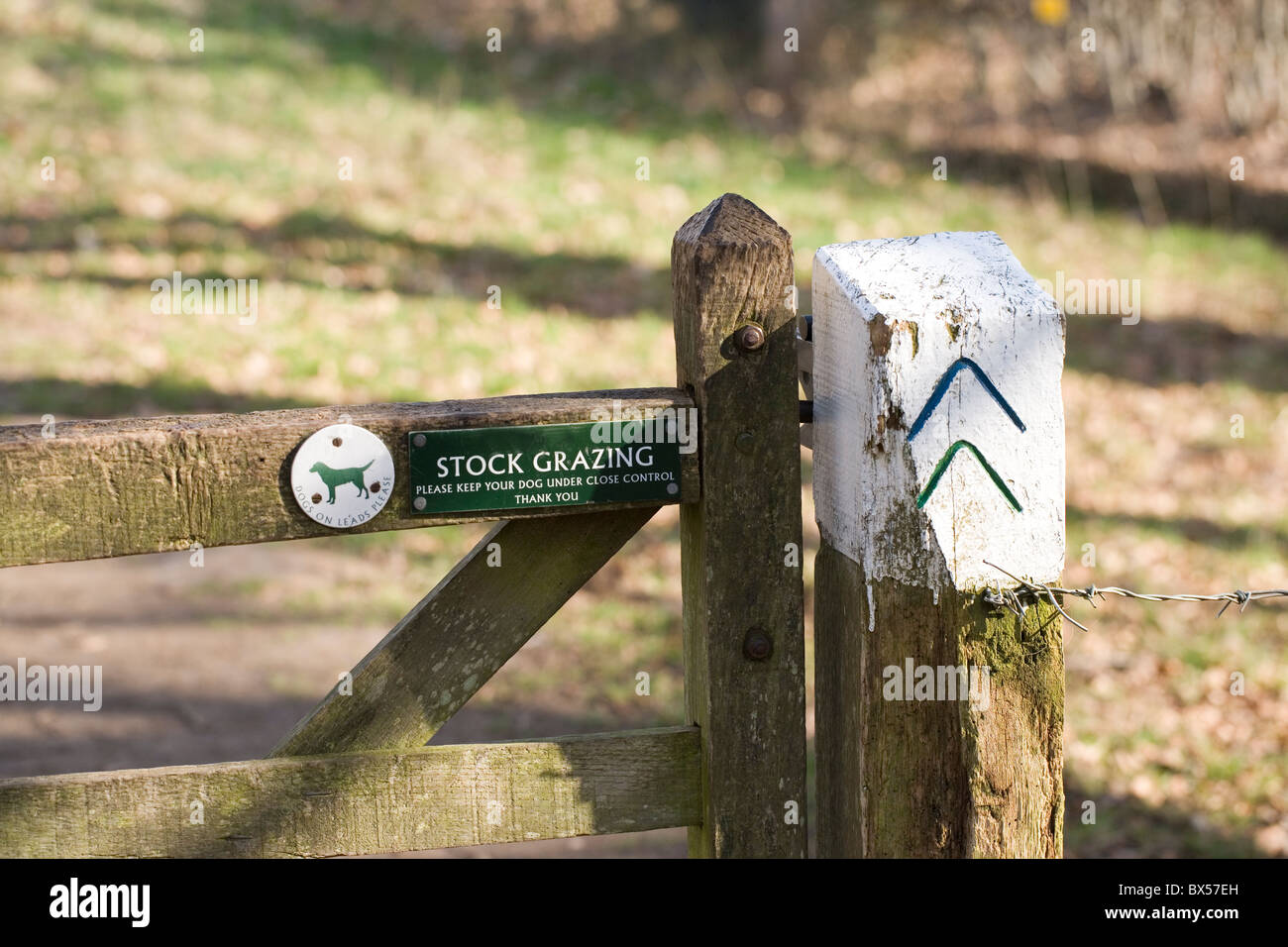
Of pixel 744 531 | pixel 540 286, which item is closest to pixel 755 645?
pixel 744 531

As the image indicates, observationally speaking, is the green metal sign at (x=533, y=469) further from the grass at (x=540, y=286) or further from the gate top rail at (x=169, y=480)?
the grass at (x=540, y=286)

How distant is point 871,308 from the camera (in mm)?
1964

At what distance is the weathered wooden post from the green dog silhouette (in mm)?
777

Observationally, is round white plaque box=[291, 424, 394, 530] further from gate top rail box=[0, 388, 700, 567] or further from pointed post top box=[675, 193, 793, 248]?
pointed post top box=[675, 193, 793, 248]

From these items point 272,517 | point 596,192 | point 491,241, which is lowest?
point 272,517

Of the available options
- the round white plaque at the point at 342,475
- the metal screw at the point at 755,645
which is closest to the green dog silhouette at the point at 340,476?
the round white plaque at the point at 342,475

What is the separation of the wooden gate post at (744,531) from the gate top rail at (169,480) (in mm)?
336

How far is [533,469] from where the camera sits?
2037mm

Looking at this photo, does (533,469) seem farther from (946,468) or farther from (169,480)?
(946,468)

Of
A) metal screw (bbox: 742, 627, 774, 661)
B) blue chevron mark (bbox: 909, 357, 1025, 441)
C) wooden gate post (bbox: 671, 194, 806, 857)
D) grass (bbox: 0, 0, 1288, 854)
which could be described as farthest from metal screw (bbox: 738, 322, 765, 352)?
grass (bbox: 0, 0, 1288, 854)

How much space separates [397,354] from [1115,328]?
6.51 m

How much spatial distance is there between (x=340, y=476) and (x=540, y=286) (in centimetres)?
899

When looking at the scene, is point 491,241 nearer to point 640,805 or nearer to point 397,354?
point 397,354

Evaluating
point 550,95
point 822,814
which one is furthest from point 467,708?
point 550,95
